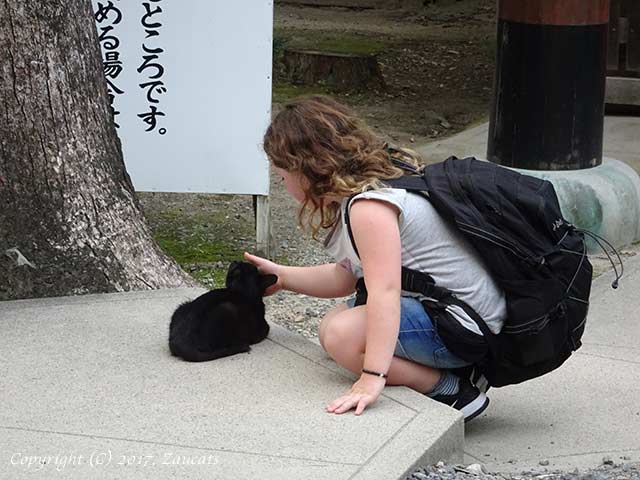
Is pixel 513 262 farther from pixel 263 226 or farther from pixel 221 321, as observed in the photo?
pixel 263 226

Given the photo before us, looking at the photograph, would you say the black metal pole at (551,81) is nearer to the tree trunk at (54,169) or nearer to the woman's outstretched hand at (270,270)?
the tree trunk at (54,169)

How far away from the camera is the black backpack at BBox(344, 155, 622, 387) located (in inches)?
129

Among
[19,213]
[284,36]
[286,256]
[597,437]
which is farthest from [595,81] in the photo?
[284,36]

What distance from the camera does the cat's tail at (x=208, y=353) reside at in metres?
3.64

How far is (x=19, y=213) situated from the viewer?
14.0ft

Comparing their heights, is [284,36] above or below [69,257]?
above

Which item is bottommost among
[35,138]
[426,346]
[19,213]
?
[426,346]

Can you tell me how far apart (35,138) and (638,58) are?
18.8 feet

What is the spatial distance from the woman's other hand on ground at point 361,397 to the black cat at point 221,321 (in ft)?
1.90

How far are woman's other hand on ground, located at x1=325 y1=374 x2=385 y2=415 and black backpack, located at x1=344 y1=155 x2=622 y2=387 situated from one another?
10.9 inches

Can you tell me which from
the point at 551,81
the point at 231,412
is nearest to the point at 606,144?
the point at 551,81

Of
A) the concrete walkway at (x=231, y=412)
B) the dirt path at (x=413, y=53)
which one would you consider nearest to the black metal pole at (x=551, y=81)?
the concrete walkway at (x=231, y=412)

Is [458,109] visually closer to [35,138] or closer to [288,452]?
[35,138]

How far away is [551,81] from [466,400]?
279 cm
